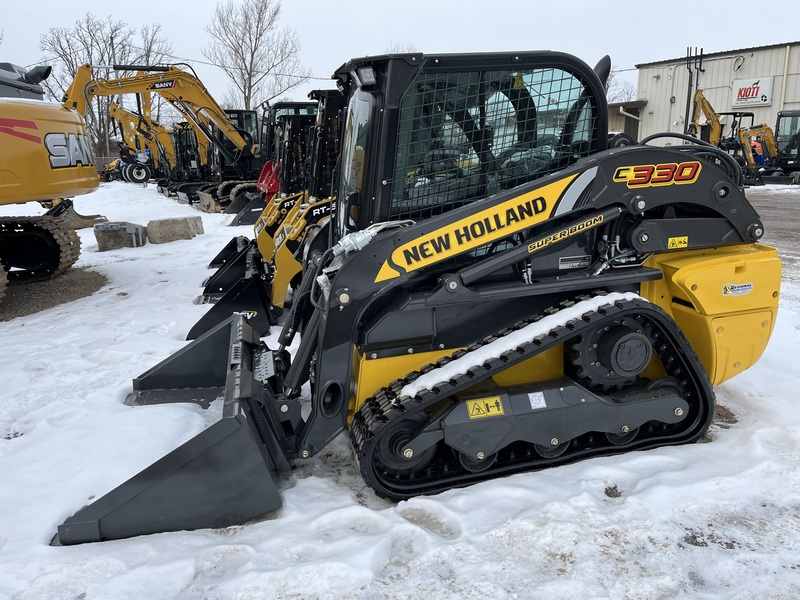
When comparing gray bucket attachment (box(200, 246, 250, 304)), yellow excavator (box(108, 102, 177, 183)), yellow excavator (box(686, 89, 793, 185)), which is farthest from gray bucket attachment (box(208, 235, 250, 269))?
yellow excavator (box(686, 89, 793, 185))

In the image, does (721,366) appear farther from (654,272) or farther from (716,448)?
(654,272)

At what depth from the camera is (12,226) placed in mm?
8125

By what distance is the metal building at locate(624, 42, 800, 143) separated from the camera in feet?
90.9

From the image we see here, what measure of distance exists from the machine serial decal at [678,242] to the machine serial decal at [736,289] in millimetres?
306

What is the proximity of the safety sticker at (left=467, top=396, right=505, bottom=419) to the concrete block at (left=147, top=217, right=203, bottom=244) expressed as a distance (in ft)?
32.8

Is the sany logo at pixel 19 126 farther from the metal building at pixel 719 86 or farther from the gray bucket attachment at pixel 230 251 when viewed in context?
the metal building at pixel 719 86

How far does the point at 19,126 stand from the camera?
6219 millimetres

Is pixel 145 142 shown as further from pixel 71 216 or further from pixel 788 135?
pixel 788 135

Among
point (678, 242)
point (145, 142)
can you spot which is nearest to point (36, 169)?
point (678, 242)

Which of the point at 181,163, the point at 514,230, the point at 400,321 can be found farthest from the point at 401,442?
the point at 181,163

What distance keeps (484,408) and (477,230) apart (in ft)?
2.90

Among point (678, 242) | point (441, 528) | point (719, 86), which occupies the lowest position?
point (441, 528)

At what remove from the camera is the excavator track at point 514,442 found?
116 inches

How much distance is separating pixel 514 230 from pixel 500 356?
65 centimetres
